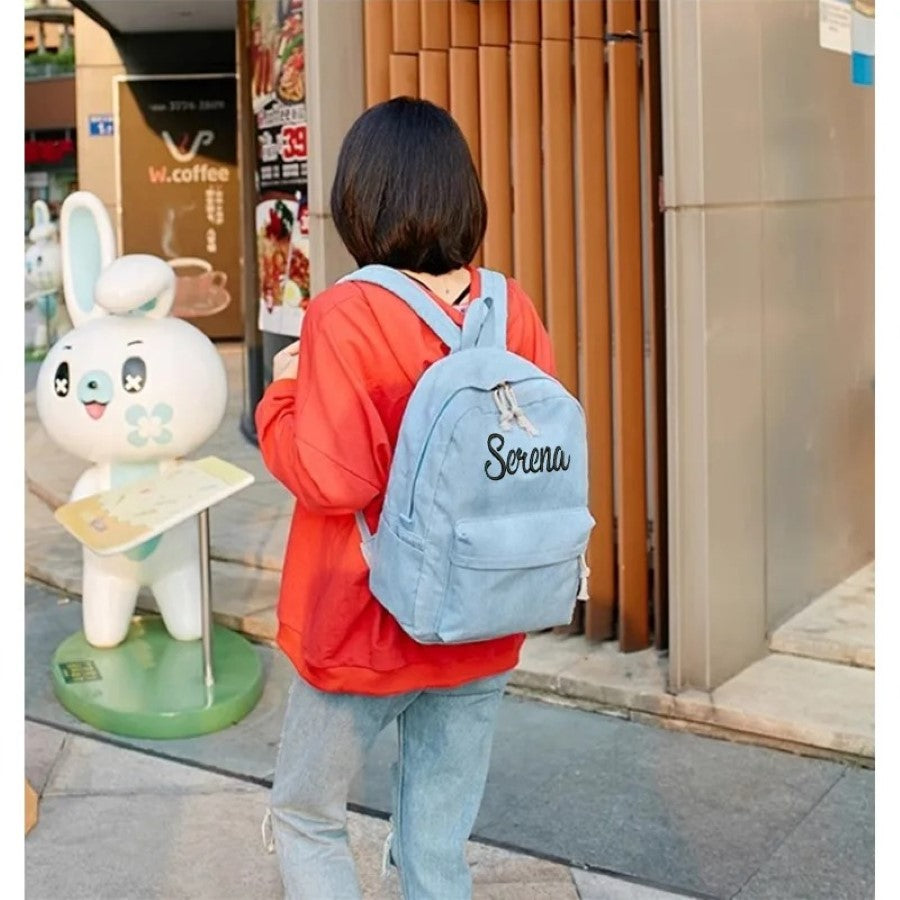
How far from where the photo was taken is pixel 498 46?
17.5 feet

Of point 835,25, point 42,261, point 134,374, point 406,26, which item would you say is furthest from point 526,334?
point 42,261

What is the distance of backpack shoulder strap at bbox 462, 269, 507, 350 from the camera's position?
2.65 meters

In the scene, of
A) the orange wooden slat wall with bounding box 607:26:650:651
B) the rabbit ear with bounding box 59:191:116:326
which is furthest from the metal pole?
the orange wooden slat wall with bounding box 607:26:650:651

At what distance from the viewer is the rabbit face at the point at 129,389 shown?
501cm

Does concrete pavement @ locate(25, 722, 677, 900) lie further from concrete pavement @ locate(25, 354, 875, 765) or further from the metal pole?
concrete pavement @ locate(25, 354, 875, 765)

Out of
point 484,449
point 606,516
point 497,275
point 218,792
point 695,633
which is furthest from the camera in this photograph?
point 606,516

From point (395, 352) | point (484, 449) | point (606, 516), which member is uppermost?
point (395, 352)

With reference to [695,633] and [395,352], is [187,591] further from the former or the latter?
[395,352]

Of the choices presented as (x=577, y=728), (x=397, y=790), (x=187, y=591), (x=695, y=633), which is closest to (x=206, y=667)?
(x=187, y=591)

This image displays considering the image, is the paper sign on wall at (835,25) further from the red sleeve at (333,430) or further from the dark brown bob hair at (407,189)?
the red sleeve at (333,430)

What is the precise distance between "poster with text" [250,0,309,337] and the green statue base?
2924 mm

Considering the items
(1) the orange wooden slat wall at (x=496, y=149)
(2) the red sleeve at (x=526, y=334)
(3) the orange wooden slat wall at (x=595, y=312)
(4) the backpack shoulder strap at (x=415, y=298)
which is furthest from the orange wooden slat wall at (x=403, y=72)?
(4) the backpack shoulder strap at (x=415, y=298)

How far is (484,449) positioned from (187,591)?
319 centimetres

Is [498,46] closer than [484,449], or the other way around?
[484,449]
